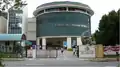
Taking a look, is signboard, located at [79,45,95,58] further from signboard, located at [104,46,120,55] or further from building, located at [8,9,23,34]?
building, located at [8,9,23,34]

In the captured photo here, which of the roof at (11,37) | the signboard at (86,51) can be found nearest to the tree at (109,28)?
the signboard at (86,51)

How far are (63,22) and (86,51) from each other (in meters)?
72.3

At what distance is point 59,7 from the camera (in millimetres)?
114062

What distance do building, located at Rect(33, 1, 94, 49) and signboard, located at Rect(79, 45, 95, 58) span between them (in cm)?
6866

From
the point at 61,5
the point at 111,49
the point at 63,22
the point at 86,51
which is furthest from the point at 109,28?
the point at 61,5

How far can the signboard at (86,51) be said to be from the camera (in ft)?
130

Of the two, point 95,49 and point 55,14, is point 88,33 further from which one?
point 95,49

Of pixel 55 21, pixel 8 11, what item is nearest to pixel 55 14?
pixel 55 21

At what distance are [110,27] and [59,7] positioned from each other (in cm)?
6791

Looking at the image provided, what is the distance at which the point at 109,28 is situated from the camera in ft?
156

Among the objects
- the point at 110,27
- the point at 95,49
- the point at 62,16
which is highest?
the point at 62,16

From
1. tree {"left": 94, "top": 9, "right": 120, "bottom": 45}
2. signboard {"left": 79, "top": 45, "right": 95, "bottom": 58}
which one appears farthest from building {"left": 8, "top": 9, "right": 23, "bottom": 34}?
signboard {"left": 79, "top": 45, "right": 95, "bottom": 58}

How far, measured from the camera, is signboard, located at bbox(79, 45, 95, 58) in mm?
39763

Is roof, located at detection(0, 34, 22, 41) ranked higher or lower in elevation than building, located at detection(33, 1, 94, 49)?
lower
